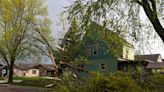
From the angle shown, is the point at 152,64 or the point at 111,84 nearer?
the point at 111,84

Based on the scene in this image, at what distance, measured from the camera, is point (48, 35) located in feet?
151

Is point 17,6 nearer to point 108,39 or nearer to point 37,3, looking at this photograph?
point 37,3

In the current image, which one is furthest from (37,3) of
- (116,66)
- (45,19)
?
(116,66)

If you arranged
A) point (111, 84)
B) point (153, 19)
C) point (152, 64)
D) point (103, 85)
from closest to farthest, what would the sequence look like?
1. point (111, 84)
2. point (103, 85)
3. point (153, 19)
4. point (152, 64)

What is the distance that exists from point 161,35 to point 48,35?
36323mm

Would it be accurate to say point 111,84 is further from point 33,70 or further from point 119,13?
point 33,70

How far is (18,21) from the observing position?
45.4 m

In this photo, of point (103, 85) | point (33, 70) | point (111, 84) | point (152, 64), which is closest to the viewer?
point (111, 84)

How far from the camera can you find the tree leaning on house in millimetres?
44969

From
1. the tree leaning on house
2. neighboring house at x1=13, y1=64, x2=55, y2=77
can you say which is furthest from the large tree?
neighboring house at x1=13, y1=64, x2=55, y2=77

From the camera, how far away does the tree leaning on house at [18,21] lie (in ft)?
148

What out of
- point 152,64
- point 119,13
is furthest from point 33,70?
point 119,13

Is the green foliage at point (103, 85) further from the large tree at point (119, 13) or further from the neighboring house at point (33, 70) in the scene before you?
the neighboring house at point (33, 70)

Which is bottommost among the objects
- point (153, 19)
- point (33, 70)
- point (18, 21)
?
point (33, 70)
